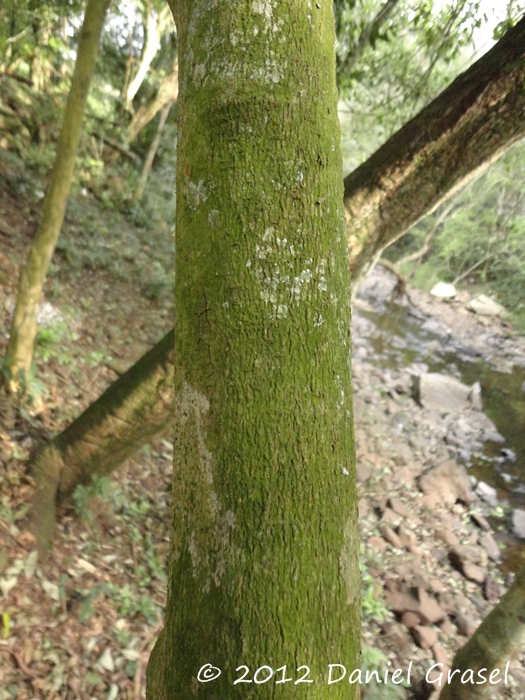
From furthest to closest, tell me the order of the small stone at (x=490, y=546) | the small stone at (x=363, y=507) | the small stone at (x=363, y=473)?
the small stone at (x=363, y=473)
the small stone at (x=490, y=546)
the small stone at (x=363, y=507)

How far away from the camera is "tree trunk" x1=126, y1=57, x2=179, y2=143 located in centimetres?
872

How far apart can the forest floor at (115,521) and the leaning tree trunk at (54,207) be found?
0.91 feet

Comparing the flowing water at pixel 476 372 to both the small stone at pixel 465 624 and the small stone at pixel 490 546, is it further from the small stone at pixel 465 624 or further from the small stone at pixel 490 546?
the small stone at pixel 465 624

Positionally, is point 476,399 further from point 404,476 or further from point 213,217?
point 213,217

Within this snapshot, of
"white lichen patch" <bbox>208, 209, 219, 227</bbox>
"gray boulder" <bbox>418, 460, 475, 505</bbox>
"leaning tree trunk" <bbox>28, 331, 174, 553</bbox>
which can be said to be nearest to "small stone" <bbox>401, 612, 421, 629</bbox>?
"gray boulder" <bbox>418, 460, 475, 505</bbox>

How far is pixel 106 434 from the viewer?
2984mm

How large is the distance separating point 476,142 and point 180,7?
165 centimetres

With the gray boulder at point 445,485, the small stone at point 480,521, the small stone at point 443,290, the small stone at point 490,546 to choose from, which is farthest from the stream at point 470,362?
the small stone at point 443,290

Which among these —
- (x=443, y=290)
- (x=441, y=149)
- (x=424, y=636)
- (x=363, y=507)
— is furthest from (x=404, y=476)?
(x=443, y=290)

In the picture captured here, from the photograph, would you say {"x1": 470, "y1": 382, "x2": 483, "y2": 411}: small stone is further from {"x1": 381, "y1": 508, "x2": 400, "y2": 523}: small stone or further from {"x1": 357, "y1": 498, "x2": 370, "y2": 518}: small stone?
{"x1": 357, "y1": 498, "x2": 370, "y2": 518}: small stone

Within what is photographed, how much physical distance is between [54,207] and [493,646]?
396cm

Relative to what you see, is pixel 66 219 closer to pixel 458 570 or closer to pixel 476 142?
pixel 476 142

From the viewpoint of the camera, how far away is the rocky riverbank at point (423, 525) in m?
3.72

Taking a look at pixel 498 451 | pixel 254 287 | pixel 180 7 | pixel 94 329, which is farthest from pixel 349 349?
pixel 498 451
